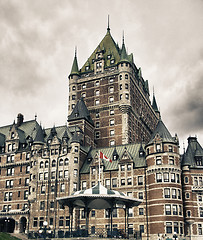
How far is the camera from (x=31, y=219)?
3076 inches

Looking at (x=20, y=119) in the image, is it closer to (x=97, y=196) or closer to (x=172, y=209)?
(x=172, y=209)

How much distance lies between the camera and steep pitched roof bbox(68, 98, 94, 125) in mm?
93700

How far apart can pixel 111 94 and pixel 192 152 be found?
3322cm

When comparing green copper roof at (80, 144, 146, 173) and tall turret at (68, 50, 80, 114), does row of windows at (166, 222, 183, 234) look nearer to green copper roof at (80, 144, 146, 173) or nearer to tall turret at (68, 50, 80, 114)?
green copper roof at (80, 144, 146, 173)

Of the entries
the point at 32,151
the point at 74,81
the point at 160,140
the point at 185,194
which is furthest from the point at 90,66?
the point at 185,194

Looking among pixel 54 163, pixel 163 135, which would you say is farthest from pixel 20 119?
pixel 163 135

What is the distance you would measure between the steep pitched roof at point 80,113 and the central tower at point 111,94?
4994mm

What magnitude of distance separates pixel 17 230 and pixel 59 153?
19843mm

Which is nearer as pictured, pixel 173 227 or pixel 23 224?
pixel 173 227

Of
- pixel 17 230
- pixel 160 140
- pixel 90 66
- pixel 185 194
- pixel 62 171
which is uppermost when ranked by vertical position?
pixel 90 66

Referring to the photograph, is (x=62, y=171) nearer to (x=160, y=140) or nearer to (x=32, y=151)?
(x=32, y=151)

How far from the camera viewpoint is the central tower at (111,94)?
322ft

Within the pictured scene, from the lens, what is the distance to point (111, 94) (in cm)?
10244

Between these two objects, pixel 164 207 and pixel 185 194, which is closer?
pixel 164 207
